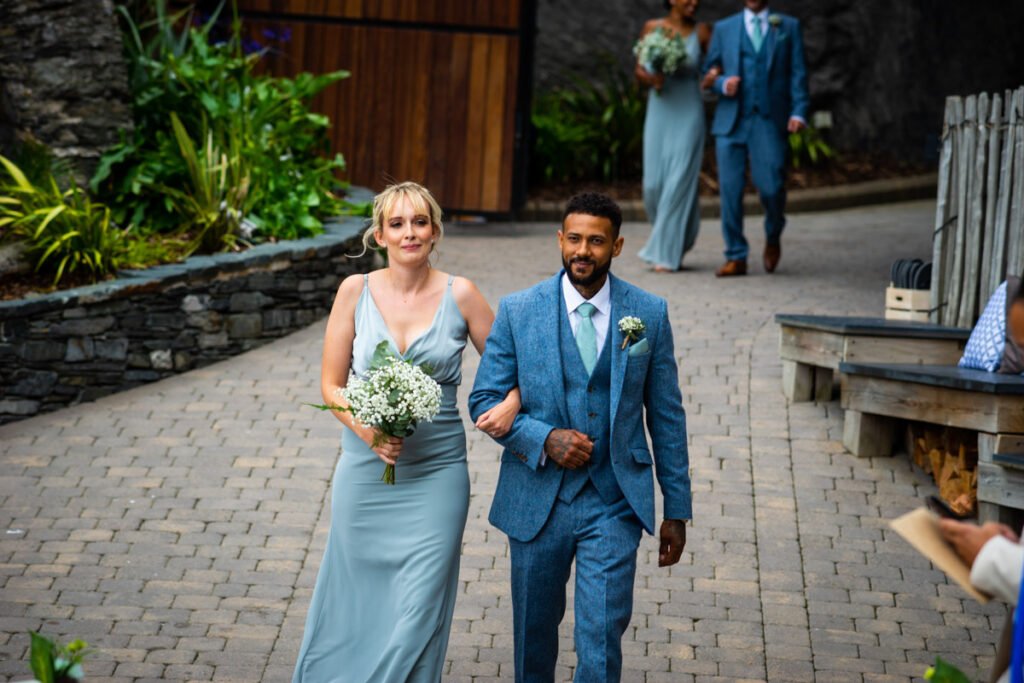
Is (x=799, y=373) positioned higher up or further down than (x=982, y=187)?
further down

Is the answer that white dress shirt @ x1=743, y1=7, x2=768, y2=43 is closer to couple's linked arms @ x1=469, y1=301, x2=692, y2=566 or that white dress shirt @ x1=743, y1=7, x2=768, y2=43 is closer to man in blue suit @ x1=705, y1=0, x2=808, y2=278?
man in blue suit @ x1=705, y1=0, x2=808, y2=278

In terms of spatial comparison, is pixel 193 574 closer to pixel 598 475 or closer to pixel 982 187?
pixel 598 475

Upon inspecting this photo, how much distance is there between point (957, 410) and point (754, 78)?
509cm

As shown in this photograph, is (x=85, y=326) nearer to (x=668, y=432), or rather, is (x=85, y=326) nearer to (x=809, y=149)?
(x=668, y=432)

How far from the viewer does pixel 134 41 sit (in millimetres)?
11758

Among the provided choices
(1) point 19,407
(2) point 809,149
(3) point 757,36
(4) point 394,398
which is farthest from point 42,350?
(2) point 809,149

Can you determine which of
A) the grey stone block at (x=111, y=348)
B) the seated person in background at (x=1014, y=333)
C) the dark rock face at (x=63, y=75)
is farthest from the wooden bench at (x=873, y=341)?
the dark rock face at (x=63, y=75)

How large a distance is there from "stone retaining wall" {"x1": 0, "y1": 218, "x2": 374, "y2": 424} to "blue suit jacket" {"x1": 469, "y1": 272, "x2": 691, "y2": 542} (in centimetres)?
477

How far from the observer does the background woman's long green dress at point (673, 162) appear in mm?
11914

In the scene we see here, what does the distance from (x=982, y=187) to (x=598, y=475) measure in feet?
15.2

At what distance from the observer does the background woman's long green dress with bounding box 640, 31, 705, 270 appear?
11914 mm

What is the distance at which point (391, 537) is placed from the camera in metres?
5.12

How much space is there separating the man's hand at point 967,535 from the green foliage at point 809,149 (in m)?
13.5

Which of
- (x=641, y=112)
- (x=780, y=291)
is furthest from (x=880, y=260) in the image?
(x=641, y=112)
